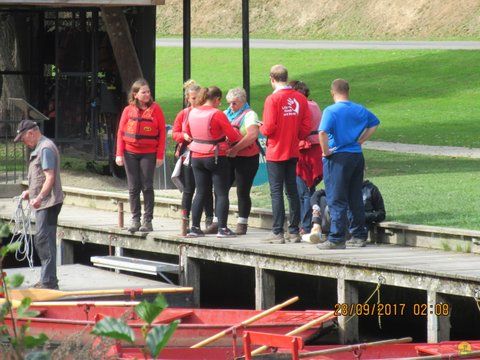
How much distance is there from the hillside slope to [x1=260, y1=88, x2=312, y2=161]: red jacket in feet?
114

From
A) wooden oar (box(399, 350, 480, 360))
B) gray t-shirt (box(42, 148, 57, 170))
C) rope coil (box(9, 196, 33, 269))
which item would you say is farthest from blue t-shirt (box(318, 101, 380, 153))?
rope coil (box(9, 196, 33, 269))

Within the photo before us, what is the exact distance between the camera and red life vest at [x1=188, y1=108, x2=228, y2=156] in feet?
43.2

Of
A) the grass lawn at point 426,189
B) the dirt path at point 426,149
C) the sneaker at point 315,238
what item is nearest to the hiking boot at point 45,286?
the sneaker at point 315,238

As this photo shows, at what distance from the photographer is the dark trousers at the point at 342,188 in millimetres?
12508

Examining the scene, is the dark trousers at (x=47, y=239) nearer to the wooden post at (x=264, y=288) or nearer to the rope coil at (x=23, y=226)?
the rope coil at (x=23, y=226)

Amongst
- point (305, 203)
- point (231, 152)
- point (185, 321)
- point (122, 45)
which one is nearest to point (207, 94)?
point (231, 152)

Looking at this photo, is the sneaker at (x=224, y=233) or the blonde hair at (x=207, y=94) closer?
the blonde hair at (x=207, y=94)

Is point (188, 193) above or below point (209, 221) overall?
above

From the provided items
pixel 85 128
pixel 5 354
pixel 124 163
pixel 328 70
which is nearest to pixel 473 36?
pixel 328 70

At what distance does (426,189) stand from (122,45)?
194 inches

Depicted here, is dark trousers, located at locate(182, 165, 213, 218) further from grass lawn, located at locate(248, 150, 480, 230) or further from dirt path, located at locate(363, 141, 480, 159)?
dirt path, located at locate(363, 141, 480, 159)

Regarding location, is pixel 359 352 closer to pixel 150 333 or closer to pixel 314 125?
pixel 314 125

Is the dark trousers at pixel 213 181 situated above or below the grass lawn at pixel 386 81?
below

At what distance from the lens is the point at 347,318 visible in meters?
12.4
